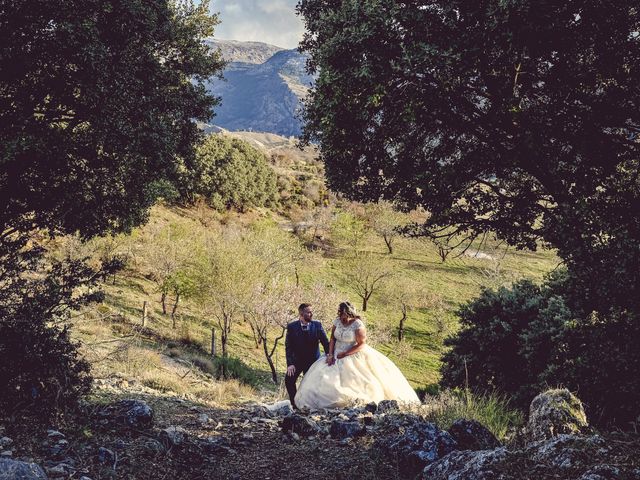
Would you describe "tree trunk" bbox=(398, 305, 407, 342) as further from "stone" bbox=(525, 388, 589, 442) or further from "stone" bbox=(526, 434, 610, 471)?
"stone" bbox=(526, 434, 610, 471)

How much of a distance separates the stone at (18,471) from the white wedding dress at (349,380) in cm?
609

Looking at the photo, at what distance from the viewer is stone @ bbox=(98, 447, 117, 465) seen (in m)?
4.54

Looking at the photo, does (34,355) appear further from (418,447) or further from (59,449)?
(418,447)

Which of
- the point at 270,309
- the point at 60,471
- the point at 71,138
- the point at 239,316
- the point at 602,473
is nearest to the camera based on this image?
the point at 602,473

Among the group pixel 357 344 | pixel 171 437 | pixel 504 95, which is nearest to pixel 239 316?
pixel 357 344

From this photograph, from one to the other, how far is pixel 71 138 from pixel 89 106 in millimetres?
889

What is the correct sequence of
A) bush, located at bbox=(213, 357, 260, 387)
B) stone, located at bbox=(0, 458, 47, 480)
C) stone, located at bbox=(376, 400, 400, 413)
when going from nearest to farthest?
stone, located at bbox=(0, 458, 47, 480) → stone, located at bbox=(376, 400, 400, 413) → bush, located at bbox=(213, 357, 260, 387)

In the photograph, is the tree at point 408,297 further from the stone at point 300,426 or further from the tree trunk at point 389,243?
the stone at point 300,426

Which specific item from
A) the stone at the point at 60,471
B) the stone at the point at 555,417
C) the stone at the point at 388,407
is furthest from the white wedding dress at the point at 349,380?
the stone at the point at 60,471

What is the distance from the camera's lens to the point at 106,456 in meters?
4.60

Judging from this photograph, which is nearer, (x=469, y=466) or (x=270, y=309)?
(x=469, y=466)

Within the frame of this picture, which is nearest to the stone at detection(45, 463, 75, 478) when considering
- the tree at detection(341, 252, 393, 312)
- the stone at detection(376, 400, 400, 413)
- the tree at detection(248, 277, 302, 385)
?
the stone at detection(376, 400, 400, 413)

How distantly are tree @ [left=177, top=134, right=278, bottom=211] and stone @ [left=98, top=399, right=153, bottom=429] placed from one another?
4863 centimetres

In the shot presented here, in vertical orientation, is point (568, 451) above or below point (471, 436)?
above
